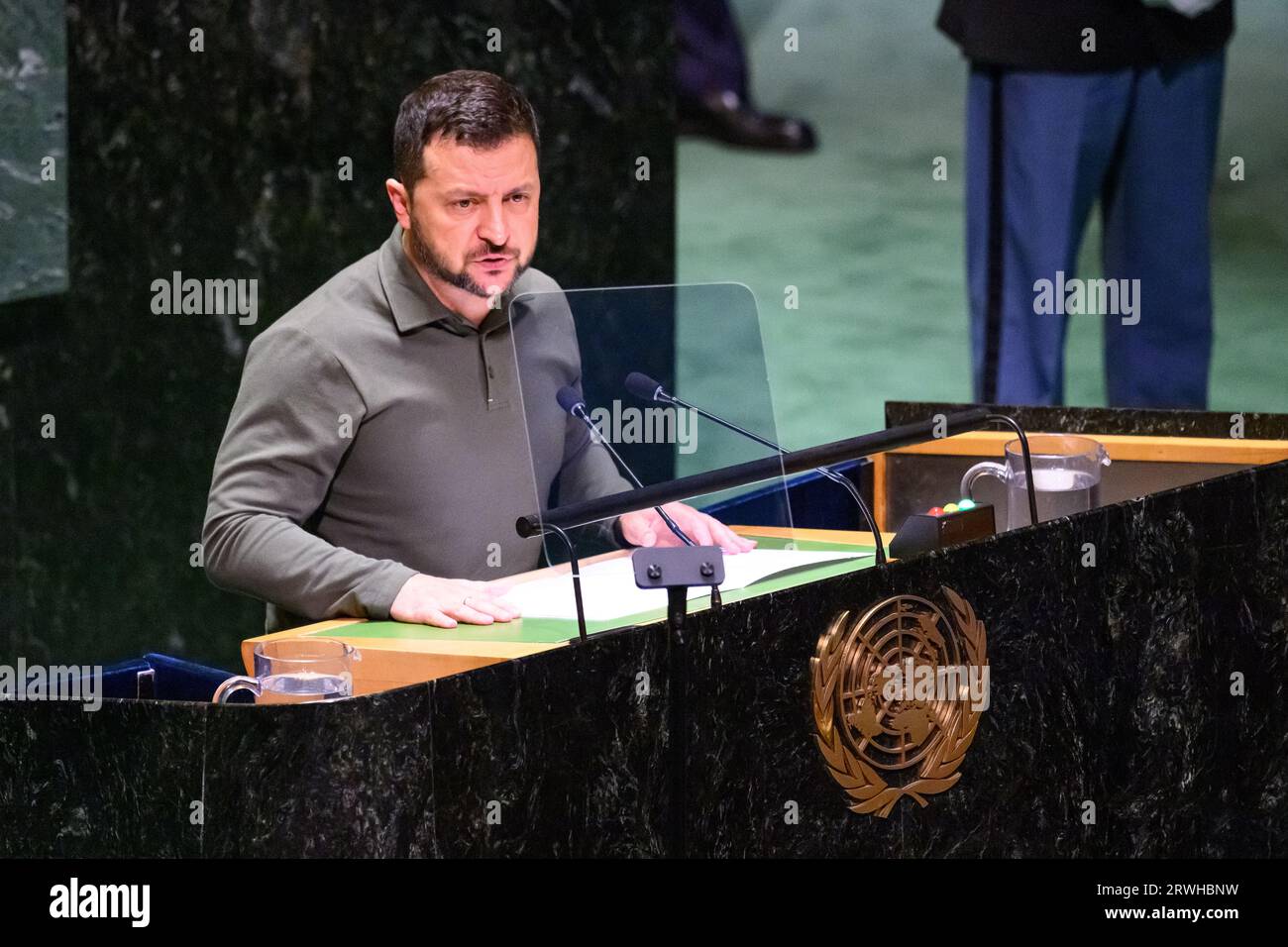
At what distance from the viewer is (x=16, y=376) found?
17.8 feet

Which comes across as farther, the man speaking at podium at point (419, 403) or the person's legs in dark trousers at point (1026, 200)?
the person's legs in dark trousers at point (1026, 200)

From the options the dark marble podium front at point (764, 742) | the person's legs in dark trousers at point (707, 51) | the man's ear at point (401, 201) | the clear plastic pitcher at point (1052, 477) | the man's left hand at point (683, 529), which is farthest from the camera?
the person's legs in dark trousers at point (707, 51)

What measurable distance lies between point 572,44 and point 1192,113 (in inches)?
76.8

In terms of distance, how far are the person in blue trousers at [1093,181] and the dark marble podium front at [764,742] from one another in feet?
9.63

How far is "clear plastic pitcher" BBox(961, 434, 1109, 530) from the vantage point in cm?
373

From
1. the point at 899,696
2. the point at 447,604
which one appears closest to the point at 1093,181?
the point at 899,696

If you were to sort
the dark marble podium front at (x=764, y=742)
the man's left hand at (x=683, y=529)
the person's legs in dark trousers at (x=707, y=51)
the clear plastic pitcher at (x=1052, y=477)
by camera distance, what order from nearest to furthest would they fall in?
the dark marble podium front at (x=764, y=742)
the man's left hand at (x=683, y=529)
the clear plastic pitcher at (x=1052, y=477)
the person's legs in dark trousers at (x=707, y=51)

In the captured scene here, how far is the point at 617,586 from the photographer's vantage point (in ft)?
9.61

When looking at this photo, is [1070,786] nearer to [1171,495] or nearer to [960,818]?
[960,818]

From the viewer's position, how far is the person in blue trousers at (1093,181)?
6.44 m

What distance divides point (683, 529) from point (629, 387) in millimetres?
255

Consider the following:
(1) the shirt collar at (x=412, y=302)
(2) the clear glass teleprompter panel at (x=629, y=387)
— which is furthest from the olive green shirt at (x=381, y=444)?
(2) the clear glass teleprompter panel at (x=629, y=387)

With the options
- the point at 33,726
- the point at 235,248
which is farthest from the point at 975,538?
the point at 235,248

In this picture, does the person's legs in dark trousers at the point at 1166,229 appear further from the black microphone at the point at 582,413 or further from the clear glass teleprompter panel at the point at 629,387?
the black microphone at the point at 582,413
